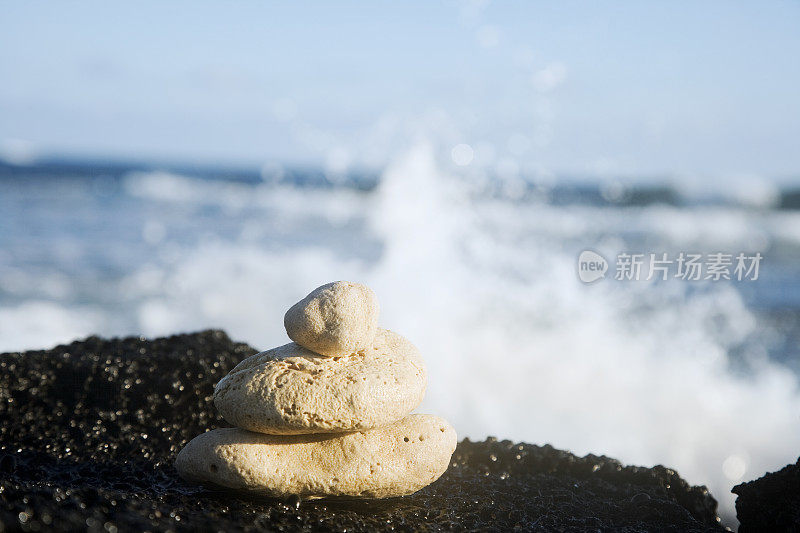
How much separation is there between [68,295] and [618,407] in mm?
8145

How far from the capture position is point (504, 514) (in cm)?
302

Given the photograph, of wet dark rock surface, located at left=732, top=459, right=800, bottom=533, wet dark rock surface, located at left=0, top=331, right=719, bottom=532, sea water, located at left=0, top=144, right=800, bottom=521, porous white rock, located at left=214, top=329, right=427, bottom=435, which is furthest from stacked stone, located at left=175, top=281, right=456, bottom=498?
sea water, located at left=0, top=144, right=800, bottom=521

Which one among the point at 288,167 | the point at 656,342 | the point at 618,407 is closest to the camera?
the point at 618,407

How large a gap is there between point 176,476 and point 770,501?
263 cm

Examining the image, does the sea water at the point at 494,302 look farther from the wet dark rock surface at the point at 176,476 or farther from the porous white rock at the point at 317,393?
the porous white rock at the point at 317,393

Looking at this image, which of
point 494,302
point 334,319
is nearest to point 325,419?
point 334,319

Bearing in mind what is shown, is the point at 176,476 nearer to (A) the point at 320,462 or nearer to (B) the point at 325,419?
(A) the point at 320,462

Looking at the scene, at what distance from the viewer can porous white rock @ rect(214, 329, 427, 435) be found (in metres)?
2.77

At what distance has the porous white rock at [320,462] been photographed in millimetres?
2812

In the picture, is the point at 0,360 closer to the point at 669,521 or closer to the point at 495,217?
the point at 669,521

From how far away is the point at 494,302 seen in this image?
10.4 meters

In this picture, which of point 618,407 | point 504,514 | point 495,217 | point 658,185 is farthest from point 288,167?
point 504,514

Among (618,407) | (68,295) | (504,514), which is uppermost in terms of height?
(68,295)

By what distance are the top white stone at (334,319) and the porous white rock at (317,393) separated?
76 mm
